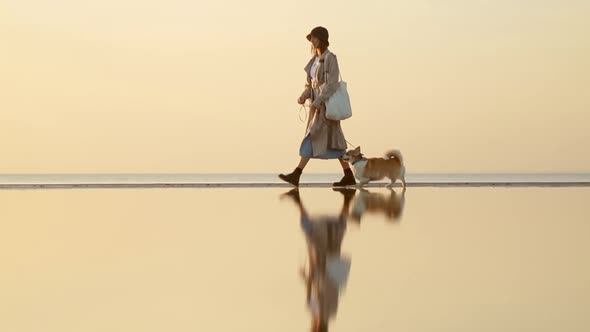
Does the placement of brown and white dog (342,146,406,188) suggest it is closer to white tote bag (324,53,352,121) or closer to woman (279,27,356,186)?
woman (279,27,356,186)

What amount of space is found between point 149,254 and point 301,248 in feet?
2.50

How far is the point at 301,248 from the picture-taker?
17.3 ft

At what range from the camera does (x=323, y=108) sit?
13180 millimetres

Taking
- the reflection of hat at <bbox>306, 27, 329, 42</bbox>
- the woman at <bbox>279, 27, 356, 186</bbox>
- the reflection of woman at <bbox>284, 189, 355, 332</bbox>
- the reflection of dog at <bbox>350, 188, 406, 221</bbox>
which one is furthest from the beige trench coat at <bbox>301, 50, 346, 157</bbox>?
the reflection of woman at <bbox>284, 189, 355, 332</bbox>

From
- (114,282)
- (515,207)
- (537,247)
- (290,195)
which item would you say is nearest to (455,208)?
(515,207)

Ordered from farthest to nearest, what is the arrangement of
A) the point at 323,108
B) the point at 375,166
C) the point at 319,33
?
the point at 375,166
the point at 323,108
the point at 319,33

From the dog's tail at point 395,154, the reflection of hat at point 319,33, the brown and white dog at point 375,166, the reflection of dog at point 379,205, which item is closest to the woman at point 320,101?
the reflection of hat at point 319,33

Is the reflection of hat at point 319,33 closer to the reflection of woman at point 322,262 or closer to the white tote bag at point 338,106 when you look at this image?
the white tote bag at point 338,106

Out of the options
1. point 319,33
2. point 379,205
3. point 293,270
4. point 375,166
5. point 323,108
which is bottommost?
point 293,270

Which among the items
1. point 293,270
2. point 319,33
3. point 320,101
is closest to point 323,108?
point 320,101

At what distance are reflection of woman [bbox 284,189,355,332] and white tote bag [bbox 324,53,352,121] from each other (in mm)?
4456

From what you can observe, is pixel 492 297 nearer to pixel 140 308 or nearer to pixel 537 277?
pixel 537 277

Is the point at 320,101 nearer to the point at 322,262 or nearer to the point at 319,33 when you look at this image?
the point at 319,33

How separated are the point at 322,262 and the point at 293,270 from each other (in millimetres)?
334
